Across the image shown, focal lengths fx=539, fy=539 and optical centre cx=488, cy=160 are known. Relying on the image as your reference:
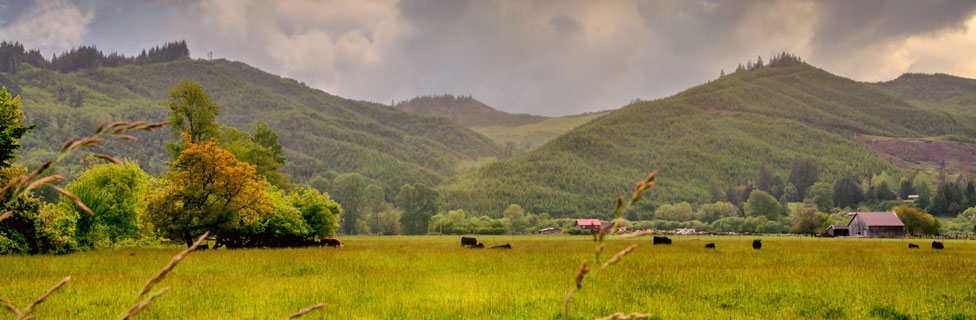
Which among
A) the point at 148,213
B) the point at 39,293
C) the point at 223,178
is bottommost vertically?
the point at 39,293

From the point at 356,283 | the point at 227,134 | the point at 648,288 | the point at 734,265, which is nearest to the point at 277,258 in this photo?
the point at 356,283

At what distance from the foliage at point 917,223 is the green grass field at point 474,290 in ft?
363

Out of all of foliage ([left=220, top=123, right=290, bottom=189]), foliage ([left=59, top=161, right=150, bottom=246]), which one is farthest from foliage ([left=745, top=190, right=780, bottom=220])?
foliage ([left=59, top=161, right=150, bottom=246])

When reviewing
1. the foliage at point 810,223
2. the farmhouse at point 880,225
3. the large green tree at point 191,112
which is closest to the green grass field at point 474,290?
the large green tree at point 191,112

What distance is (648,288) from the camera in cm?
1770

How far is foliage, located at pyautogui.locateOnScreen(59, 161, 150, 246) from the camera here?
32.8 metres

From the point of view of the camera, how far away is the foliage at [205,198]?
32625mm

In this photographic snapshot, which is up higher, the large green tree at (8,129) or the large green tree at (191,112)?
the large green tree at (191,112)

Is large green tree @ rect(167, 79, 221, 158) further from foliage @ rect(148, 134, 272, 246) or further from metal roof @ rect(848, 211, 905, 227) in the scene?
metal roof @ rect(848, 211, 905, 227)

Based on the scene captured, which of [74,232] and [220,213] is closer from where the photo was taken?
[74,232]

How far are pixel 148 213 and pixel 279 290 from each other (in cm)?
2303

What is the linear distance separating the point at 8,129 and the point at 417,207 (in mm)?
133084

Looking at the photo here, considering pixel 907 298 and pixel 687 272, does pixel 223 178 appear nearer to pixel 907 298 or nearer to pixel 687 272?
pixel 687 272

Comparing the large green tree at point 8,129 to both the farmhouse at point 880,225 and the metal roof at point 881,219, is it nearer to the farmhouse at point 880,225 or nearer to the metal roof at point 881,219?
the farmhouse at point 880,225
